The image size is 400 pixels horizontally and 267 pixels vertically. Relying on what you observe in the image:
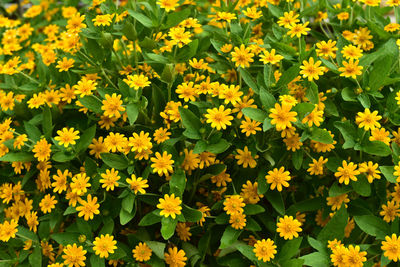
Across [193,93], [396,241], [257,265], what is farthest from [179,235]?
[396,241]

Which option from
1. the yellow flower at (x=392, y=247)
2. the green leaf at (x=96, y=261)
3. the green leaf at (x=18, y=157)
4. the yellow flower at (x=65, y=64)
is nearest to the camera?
the yellow flower at (x=392, y=247)

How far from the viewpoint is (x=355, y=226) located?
1429 mm

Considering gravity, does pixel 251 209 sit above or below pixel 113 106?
below

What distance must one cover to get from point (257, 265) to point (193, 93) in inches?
21.6

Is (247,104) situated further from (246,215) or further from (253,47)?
(246,215)

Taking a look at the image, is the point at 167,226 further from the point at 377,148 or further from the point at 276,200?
the point at 377,148

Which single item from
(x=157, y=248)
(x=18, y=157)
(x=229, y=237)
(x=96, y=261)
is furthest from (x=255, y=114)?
(x=18, y=157)

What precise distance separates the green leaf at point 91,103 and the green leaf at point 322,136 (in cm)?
65

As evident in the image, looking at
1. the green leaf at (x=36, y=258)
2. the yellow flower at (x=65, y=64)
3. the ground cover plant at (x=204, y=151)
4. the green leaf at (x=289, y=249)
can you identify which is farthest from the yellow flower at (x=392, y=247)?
the yellow flower at (x=65, y=64)

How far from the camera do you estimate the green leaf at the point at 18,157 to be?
1.43m

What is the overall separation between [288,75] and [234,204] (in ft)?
1.38

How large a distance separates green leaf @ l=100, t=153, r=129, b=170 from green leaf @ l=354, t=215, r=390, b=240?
0.70 metres

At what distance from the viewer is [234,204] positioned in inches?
52.3

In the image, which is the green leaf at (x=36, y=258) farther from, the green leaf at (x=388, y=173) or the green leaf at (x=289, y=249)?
the green leaf at (x=388, y=173)
